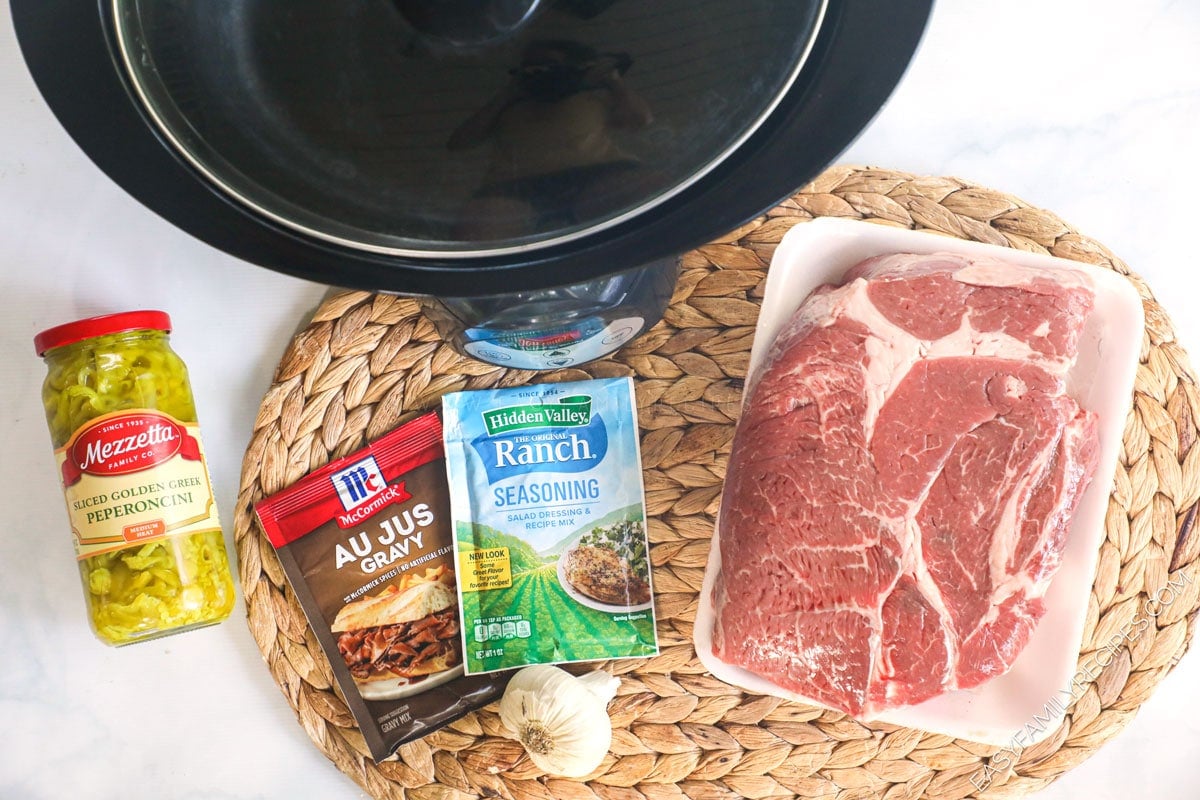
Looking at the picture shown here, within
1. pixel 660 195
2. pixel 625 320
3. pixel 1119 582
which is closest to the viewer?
pixel 660 195

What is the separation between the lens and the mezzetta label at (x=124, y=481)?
0.87m

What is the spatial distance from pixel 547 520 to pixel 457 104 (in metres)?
0.61

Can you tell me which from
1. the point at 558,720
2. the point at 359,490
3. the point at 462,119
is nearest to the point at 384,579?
the point at 359,490

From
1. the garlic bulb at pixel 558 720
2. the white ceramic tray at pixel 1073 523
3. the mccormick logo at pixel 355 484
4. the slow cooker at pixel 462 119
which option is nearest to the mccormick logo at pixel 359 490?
the mccormick logo at pixel 355 484

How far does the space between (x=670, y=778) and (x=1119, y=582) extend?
52 centimetres

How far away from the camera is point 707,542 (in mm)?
970

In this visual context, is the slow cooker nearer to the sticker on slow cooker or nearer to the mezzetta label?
the sticker on slow cooker

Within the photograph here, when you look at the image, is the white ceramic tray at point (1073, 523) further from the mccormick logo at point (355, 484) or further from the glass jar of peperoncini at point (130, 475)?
the glass jar of peperoncini at point (130, 475)

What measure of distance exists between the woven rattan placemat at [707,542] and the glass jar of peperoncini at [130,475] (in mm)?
84

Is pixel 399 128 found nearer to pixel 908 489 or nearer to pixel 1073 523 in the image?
pixel 908 489

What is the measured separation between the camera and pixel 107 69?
0.46 m

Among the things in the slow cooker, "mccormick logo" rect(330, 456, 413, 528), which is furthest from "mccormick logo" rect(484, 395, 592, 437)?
the slow cooker

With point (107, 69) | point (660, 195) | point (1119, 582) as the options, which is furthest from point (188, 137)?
point (1119, 582)

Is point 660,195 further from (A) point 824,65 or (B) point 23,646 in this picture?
(B) point 23,646
